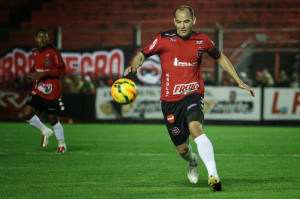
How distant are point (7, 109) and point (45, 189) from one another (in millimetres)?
16086

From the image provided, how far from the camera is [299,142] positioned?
1495 centimetres

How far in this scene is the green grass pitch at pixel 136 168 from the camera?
23.0 ft

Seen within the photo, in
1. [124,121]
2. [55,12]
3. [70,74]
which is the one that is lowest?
[124,121]

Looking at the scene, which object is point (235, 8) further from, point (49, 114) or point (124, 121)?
point (49, 114)

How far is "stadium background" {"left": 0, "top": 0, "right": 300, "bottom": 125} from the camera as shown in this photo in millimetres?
21747

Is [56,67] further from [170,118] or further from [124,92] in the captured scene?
[170,118]

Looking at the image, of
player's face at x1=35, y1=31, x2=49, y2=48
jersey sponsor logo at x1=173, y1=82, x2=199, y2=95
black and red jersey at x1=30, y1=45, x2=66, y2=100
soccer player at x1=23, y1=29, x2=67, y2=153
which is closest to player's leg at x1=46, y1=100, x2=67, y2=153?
soccer player at x1=23, y1=29, x2=67, y2=153

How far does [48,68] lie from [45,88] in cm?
39

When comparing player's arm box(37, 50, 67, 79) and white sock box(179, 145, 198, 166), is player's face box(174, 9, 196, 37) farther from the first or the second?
player's arm box(37, 50, 67, 79)

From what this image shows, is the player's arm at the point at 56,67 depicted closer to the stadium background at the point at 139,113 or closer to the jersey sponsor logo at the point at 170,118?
the stadium background at the point at 139,113

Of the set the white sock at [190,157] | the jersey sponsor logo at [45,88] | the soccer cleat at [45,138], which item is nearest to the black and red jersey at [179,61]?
the white sock at [190,157]

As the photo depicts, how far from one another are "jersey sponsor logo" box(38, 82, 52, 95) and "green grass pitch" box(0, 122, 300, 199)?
1172mm

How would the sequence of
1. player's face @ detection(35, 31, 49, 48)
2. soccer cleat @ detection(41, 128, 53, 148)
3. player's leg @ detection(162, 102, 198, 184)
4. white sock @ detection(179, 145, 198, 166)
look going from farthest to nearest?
soccer cleat @ detection(41, 128, 53, 148)
player's face @ detection(35, 31, 49, 48)
white sock @ detection(179, 145, 198, 166)
player's leg @ detection(162, 102, 198, 184)

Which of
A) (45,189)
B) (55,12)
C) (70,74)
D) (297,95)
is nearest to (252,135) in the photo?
(297,95)
